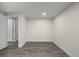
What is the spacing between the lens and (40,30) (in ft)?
21.4

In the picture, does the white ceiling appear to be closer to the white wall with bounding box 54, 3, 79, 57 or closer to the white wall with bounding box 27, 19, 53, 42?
the white wall with bounding box 54, 3, 79, 57

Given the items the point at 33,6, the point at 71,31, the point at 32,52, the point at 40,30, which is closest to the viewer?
the point at 71,31

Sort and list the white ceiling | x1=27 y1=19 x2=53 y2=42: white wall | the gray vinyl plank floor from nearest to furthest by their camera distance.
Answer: the white ceiling, the gray vinyl plank floor, x1=27 y1=19 x2=53 y2=42: white wall

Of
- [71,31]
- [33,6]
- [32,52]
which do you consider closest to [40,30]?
[32,52]

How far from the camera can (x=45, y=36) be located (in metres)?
6.53

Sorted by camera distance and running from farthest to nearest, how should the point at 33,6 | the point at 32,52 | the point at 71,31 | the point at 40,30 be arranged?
the point at 40,30 < the point at 32,52 < the point at 33,6 < the point at 71,31

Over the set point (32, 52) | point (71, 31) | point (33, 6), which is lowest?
point (32, 52)

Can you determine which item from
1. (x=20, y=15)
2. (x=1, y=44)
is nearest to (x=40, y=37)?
(x=20, y=15)

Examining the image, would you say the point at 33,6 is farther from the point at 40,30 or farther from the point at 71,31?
the point at 40,30

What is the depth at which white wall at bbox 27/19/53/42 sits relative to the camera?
6.48 m

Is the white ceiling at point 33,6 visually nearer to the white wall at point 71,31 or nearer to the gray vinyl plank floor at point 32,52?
the white wall at point 71,31

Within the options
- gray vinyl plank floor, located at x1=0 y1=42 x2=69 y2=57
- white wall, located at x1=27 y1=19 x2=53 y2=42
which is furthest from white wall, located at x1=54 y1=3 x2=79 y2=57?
white wall, located at x1=27 y1=19 x2=53 y2=42

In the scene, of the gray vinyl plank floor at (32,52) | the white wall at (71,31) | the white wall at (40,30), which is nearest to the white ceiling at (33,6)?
the white wall at (71,31)

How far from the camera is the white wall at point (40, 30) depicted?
648 centimetres
